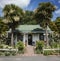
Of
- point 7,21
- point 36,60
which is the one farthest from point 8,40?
point 36,60

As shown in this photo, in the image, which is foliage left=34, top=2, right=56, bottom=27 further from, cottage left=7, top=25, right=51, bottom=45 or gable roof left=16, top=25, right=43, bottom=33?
gable roof left=16, top=25, right=43, bottom=33

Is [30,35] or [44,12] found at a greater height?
[44,12]

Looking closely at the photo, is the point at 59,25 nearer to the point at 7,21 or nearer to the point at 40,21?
the point at 40,21

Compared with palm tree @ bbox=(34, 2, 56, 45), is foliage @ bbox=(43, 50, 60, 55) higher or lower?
lower

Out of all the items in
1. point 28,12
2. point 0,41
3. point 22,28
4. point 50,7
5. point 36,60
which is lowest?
point 36,60

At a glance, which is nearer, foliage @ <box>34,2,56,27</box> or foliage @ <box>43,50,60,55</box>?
foliage @ <box>43,50,60,55</box>

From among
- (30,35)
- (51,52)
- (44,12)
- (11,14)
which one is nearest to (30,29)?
(30,35)

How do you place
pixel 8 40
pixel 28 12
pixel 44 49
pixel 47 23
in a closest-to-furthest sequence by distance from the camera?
pixel 44 49 < pixel 47 23 < pixel 8 40 < pixel 28 12

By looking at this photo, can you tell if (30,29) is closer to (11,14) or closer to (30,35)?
(30,35)

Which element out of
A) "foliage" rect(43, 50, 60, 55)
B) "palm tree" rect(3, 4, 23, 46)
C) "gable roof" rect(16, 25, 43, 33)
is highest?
"palm tree" rect(3, 4, 23, 46)

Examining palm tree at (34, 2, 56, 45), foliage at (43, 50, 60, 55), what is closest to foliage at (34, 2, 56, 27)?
palm tree at (34, 2, 56, 45)

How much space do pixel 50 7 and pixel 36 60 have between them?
1518cm

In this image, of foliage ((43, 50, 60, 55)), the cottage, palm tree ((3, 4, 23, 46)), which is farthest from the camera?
the cottage

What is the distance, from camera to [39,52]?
90.3ft
